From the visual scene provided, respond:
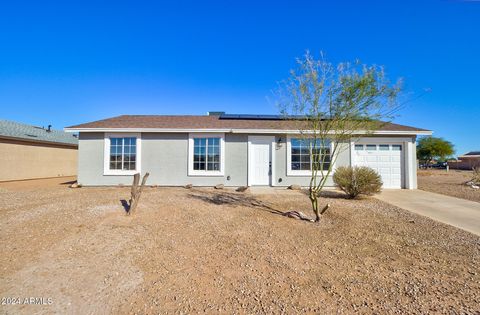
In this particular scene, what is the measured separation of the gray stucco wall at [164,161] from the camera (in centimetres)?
1055

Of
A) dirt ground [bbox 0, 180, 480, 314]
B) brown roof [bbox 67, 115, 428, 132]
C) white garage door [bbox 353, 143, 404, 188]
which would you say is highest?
brown roof [bbox 67, 115, 428, 132]

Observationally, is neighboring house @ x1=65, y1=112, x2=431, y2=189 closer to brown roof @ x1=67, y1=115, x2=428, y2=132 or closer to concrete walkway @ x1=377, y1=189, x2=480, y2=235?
brown roof @ x1=67, y1=115, x2=428, y2=132

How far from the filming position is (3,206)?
6.68 m

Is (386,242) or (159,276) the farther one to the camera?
(386,242)

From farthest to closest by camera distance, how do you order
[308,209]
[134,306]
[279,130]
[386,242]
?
[279,130] < [308,209] < [386,242] < [134,306]

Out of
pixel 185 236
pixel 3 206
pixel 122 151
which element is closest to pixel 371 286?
pixel 185 236

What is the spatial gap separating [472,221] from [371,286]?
529 cm

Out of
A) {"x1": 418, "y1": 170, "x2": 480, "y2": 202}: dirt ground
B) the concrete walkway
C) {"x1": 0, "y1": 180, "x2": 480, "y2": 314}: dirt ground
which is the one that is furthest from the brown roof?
{"x1": 0, "y1": 180, "x2": 480, "y2": 314}: dirt ground

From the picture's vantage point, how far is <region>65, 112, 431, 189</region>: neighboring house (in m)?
10.5

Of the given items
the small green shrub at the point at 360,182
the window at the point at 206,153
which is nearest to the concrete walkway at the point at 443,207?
the small green shrub at the point at 360,182

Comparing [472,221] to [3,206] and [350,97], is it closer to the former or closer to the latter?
[350,97]

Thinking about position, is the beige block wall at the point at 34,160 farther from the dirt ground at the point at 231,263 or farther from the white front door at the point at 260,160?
the white front door at the point at 260,160

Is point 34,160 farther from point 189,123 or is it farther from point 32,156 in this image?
point 189,123

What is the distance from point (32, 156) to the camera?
49.2ft
